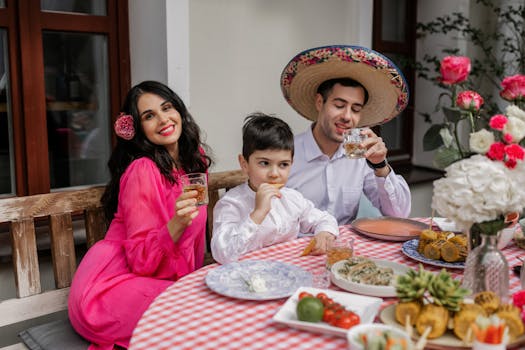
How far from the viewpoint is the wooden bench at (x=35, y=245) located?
1931 millimetres

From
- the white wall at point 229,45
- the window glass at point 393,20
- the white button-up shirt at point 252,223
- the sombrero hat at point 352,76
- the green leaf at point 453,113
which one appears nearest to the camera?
the green leaf at point 453,113

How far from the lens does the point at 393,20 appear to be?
4.41 meters

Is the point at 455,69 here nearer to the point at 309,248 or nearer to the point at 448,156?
the point at 448,156

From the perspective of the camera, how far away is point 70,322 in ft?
6.52

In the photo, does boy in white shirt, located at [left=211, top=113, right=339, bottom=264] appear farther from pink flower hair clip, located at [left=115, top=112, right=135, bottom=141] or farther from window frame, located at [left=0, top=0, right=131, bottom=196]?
window frame, located at [left=0, top=0, right=131, bottom=196]

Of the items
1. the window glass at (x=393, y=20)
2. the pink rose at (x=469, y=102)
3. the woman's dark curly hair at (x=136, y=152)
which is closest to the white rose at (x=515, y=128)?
the pink rose at (x=469, y=102)

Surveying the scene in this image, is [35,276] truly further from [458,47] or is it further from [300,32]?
[458,47]

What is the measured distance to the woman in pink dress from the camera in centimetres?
188

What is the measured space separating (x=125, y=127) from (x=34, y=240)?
0.52 m

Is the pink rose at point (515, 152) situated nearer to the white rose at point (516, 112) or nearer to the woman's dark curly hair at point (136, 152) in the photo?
the white rose at point (516, 112)

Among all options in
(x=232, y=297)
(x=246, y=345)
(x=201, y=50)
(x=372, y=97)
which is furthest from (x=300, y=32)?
(x=246, y=345)

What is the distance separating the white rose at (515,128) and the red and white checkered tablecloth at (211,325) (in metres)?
0.49

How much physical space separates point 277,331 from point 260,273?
0.36 metres

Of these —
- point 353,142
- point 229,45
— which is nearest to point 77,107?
point 229,45
